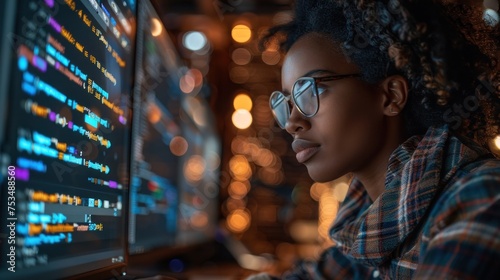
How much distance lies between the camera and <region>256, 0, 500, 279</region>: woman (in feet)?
3.11

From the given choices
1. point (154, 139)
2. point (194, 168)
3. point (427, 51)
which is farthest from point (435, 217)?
point (194, 168)

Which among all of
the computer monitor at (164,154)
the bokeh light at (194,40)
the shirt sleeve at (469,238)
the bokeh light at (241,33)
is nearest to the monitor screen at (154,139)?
the computer monitor at (164,154)

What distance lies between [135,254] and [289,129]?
2.14 feet

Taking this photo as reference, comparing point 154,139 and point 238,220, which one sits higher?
point 154,139

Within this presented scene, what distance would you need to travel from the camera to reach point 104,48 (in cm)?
100

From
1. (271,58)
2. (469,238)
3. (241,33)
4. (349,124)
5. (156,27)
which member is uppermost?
(241,33)

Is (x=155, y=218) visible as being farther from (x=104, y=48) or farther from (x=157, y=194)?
(x=104, y=48)

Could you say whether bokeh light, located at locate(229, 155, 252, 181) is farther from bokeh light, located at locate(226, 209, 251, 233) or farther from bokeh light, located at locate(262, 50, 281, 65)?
bokeh light, located at locate(262, 50, 281, 65)

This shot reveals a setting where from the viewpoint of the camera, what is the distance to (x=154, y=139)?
1.79 m

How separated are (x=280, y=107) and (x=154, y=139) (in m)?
0.66

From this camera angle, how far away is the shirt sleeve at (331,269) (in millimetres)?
1403

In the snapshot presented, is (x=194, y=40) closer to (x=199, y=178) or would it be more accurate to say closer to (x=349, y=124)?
(x=199, y=178)

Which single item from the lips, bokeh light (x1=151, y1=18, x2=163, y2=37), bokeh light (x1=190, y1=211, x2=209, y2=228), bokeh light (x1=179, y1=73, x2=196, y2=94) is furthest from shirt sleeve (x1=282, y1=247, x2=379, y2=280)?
bokeh light (x1=190, y1=211, x2=209, y2=228)

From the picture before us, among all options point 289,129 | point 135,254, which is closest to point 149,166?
point 135,254
